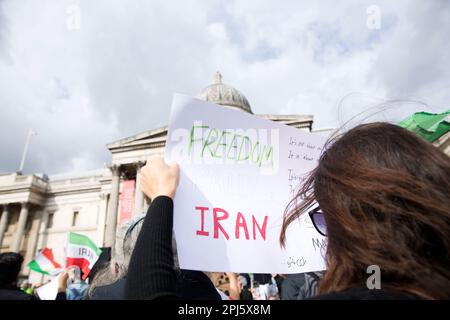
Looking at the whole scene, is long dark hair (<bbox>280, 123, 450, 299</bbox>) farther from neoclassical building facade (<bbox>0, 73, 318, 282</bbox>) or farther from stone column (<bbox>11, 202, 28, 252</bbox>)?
stone column (<bbox>11, 202, 28, 252</bbox>)

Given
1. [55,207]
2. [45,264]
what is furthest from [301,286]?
[55,207]

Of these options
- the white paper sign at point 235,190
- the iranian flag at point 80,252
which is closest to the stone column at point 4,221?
the iranian flag at point 80,252

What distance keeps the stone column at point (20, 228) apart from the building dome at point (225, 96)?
943 inches

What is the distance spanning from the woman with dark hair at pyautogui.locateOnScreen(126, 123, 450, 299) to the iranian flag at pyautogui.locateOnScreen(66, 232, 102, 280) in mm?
8002

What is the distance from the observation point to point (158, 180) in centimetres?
158

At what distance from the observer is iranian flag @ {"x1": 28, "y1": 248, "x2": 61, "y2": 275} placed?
34.5ft

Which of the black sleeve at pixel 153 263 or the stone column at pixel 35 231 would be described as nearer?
the black sleeve at pixel 153 263

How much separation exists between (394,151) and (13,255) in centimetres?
362

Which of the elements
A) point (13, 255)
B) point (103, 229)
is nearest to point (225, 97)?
point (103, 229)

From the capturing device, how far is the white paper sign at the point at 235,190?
6.12 feet

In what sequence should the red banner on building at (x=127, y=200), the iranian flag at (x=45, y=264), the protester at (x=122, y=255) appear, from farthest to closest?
the red banner on building at (x=127, y=200) < the iranian flag at (x=45, y=264) < the protester at (x=122, y=255)

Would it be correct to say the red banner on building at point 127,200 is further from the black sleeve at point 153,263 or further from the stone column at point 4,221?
the black sleeve at point 153,263

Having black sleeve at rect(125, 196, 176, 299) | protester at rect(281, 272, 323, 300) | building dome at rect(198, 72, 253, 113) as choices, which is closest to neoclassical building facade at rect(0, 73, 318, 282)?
building dome at rect(198, 72, 253, 113)

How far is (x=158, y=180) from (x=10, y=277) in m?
2.62
